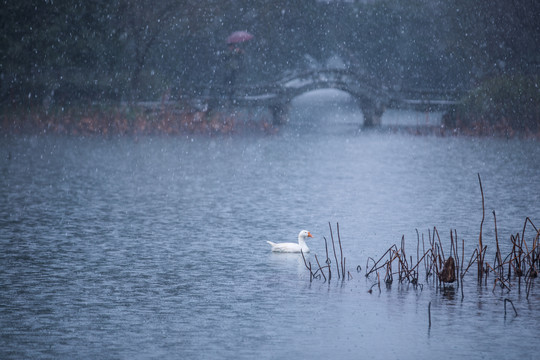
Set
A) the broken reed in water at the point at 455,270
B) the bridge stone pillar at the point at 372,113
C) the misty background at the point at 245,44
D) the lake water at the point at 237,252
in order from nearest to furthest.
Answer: the lake water at the point at 237,252 → the broken reed in water at the point at 455,270 → the misty background at the point at 245,44 → the bridge stone pillar at the point at 372,113

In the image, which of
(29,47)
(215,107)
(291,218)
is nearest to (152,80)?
(215,107)

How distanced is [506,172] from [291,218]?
1058 cm

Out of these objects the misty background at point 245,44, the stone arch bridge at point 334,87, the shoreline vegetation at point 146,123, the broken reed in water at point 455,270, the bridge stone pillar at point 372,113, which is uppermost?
the misty background at point 245,44

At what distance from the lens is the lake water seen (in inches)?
379

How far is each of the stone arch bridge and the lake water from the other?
53.0 feet

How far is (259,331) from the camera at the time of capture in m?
9.95

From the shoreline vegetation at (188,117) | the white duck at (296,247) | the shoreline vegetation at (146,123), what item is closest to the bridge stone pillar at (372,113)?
the shoreline vegetation at (146,123)

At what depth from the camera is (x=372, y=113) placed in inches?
2044

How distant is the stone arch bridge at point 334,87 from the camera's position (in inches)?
1909

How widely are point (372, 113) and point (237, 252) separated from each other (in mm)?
38089

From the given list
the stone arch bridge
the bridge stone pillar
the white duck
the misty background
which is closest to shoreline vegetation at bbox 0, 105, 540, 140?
the misty background

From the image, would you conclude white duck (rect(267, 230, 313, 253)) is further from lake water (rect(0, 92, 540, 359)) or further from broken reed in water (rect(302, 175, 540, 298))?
broken reed in water (rect(302, 175, 540, 298))

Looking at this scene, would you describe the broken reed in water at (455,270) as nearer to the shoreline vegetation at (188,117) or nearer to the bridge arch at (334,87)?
the shoreline vegetation at (188,117)

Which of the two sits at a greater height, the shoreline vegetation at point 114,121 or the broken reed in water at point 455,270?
the shoreline vegetation at point 114,121
